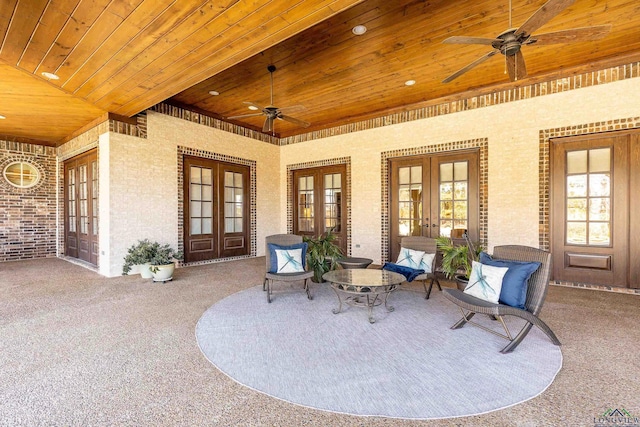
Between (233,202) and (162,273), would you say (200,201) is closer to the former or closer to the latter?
(233,202)

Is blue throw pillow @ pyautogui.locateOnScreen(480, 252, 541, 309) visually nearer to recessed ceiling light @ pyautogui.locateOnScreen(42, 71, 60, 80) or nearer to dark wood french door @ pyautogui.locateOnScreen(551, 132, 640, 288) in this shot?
dark wood french door @ pyautogui.locateOnScreen(551, 132, 640, 288)

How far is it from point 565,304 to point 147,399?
461cm

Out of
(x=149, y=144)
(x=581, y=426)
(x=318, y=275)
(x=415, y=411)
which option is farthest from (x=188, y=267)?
(x=581, y=426)

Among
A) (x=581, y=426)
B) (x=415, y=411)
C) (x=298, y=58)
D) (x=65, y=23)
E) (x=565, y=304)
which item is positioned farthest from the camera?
(x=298, y=58)

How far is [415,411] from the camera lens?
1802 mm

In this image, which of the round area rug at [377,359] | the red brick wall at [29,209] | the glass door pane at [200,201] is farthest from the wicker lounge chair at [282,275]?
the red brick wall at [29,209]

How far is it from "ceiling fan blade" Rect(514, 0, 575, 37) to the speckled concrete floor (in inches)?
108

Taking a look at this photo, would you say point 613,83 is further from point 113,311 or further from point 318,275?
point 113,311

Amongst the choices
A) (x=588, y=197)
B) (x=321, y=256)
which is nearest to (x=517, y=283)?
(x=321, y=256)

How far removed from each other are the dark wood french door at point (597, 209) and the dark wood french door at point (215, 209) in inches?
246

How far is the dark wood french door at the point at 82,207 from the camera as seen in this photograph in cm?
614

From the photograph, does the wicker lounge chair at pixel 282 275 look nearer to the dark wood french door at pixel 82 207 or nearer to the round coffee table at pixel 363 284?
the round coffee table at pixel 363 284

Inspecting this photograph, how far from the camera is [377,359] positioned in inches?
96.1

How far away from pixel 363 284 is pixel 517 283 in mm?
1433
